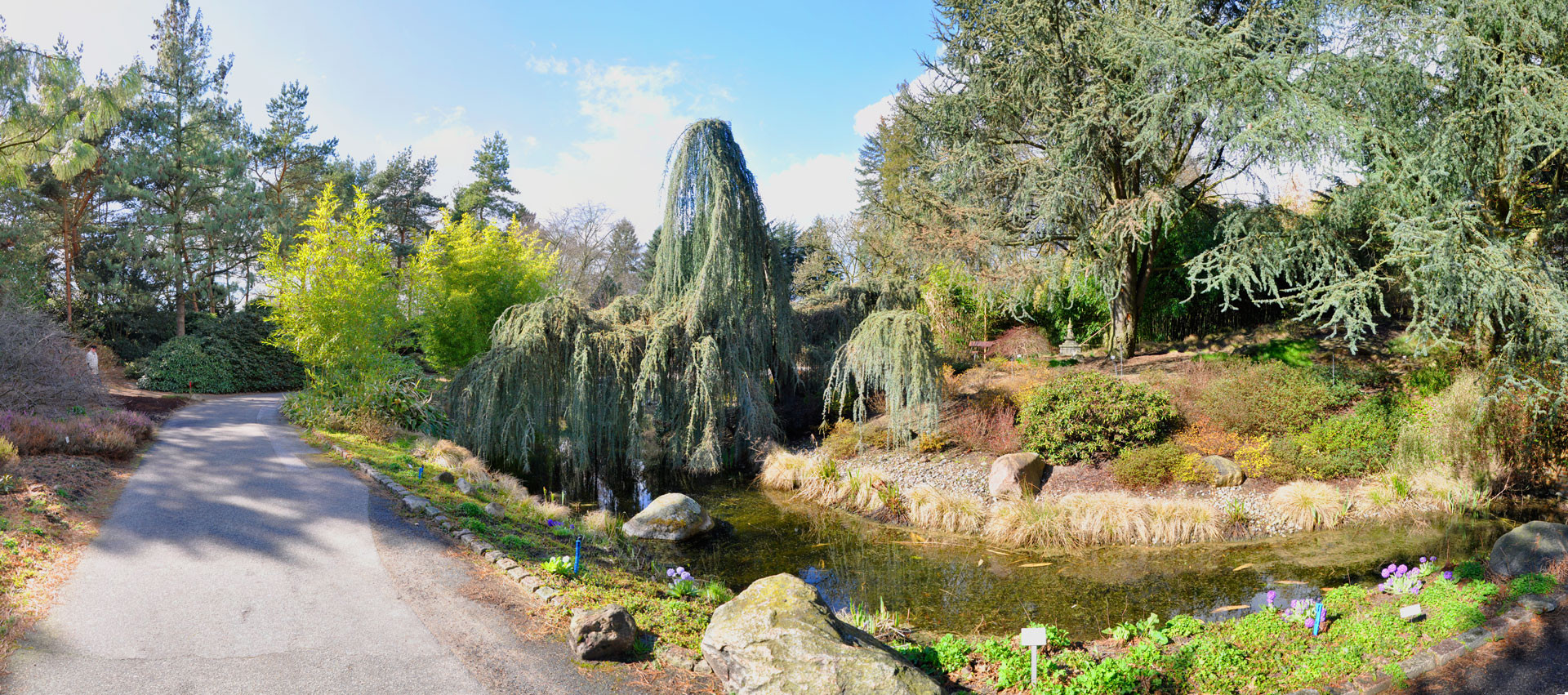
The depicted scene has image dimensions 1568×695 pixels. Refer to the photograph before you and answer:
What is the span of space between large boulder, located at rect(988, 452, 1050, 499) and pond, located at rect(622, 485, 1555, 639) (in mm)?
1595

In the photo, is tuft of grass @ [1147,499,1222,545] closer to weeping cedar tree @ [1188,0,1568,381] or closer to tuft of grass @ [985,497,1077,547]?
tuft of grass @ [985,497,1077,547]

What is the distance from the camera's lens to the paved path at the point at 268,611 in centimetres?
431

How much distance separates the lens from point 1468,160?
9.39 metres

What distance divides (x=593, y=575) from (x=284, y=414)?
12.0 meters

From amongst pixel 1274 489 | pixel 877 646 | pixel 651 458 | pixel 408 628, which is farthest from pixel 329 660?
pixel 1274 489

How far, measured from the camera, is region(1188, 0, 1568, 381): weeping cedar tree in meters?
8.54

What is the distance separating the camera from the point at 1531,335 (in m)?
8.79

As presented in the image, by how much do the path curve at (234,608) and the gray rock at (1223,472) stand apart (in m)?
9.76

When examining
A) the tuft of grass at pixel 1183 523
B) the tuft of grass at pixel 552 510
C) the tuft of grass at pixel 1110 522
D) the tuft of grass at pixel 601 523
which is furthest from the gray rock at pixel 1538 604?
the tuft of grass at pixel 552 510

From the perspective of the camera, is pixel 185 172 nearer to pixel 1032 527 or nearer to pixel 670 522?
pixel 670 522

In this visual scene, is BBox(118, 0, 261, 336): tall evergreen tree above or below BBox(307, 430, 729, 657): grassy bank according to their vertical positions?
above

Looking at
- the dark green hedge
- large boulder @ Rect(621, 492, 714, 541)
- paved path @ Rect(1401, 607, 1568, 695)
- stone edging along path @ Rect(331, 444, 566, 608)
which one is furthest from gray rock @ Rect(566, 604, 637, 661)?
the dark green hedge

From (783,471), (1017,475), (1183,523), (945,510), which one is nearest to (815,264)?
(783,471)

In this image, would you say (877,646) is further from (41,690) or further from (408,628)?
(41,690)
